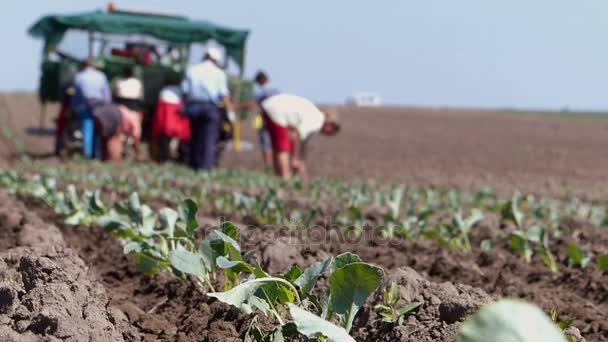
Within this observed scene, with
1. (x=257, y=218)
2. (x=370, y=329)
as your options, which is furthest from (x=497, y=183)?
(x=370, y=329)

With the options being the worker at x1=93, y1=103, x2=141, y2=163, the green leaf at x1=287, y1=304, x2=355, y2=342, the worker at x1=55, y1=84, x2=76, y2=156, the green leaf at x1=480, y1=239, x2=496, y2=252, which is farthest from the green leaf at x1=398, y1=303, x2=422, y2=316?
the worker at x1=55, y1=84, x2=76, y2=156

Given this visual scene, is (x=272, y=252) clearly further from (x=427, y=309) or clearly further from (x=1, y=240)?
(x=1, y=240)

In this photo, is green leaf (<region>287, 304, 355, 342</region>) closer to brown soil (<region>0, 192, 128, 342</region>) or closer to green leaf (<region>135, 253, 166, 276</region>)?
brown soil (<region>0, 192, 128, 342</region>)

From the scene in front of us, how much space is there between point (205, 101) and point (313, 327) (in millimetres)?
9392

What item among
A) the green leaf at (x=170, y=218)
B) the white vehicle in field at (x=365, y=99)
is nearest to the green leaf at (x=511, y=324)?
the green leaf at (x=170, y=218)

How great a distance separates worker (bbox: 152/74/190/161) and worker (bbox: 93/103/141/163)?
0.36m

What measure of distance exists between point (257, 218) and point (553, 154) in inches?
667

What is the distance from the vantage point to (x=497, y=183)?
14062 millimetres

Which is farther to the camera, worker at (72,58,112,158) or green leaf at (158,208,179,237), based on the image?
worker at (72,58,112,158)

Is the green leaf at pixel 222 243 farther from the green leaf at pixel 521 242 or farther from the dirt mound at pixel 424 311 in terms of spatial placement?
the green leaf at pixel 521 242

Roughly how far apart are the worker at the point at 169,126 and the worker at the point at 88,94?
0.80m

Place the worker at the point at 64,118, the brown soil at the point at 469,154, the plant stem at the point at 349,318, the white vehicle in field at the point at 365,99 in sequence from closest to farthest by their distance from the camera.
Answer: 1. the plant stem at the point at 349,318
2. the worker at the point at 64,118
3. the brown soil at the point at 469,154
4. the white vehicle in field at the point at 365,99

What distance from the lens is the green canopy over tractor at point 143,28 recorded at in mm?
15008

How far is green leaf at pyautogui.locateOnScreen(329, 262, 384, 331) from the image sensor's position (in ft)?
8.59
